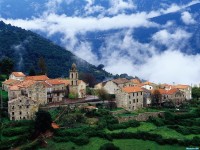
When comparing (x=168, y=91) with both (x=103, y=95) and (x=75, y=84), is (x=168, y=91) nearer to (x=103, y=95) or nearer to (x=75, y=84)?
(x=103, y=95)

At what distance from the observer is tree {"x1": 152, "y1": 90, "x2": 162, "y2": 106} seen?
93625mm

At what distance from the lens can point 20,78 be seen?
9575 cm

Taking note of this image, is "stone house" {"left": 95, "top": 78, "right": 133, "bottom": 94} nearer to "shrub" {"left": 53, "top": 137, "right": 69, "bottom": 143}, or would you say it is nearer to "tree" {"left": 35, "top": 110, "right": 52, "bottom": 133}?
"tree" {"left": 35, "top": 110, "right": 52, "bottom": 133}

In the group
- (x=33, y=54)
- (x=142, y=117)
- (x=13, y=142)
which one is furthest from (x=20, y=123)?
(x=33, y=54)

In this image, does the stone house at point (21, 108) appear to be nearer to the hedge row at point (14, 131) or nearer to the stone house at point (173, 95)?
the hedge row at point (14, 131)

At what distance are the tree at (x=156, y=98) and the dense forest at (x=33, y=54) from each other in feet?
169

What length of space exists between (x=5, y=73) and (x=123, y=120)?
35.6 meters

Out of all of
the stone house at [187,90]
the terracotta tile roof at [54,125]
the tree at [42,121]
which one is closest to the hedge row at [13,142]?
the tree at [42,121]

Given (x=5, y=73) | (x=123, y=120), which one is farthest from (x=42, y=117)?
(x=5, y=73)

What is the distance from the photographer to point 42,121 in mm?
71250

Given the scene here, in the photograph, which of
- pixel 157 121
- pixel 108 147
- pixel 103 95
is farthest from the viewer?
pixel 103 95

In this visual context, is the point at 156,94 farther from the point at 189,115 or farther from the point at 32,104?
the point at 32,104

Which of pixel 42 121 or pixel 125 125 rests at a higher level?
pixel 42 121

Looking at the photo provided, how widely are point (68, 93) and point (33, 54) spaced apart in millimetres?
64275
